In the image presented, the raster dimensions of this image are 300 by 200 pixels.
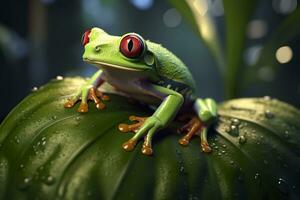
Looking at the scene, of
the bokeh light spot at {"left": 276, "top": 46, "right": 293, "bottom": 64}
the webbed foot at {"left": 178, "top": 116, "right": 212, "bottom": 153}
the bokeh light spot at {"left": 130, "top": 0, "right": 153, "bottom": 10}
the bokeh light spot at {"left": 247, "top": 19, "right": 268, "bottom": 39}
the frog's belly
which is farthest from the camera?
the bokeh light spot at {"left": 247, "top": 19, "right": 268, "bottom": 39}

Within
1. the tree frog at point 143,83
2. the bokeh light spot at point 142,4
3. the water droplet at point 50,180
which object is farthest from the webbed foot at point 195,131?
the bokeh light spot at point 142,4

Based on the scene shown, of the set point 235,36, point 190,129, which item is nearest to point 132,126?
point 190,129

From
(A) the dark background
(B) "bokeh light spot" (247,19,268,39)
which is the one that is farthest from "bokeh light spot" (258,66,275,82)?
(B) "bokeh light spot" (247,19,268,39)

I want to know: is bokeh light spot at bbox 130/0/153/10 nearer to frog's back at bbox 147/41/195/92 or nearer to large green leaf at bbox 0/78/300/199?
frog's back at bbox 147/41/195/92

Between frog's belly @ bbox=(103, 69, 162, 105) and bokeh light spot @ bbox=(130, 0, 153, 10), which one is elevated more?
bokeh light spot @ bbox=(130, 0, 153, 10)

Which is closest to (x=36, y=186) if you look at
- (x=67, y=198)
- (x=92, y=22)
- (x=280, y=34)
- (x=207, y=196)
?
(x=67, y=198)

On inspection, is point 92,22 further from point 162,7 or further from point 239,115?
point 239,115
